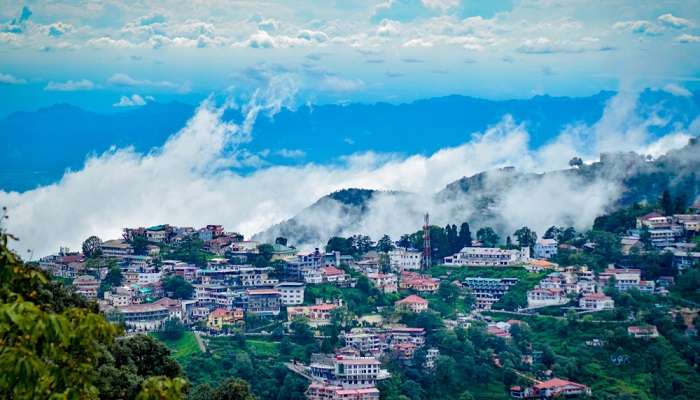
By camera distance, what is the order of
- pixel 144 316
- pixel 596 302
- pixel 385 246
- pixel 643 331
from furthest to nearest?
1. pixel 385 246
2. pixel 596 302
3. pixel 144 316
4. pixel 643 331

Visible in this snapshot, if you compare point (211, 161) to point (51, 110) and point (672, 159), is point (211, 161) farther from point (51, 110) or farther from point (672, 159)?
point (672, 159)

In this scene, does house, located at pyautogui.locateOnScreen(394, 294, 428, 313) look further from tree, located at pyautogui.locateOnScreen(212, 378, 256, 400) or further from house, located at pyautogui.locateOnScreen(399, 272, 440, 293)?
tree, located at pyautogui.locateOnScreen(212, 378, 256, 400)

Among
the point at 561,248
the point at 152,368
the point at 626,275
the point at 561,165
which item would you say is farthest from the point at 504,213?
the point at 152,368

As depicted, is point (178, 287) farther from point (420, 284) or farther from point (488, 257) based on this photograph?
point (488, 257)

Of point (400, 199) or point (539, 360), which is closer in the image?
point (539, 360)

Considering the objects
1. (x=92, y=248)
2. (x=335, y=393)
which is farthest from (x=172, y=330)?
(x=92, y=248)

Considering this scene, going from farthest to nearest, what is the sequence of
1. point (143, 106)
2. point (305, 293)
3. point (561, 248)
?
1. point (143, 106)
2. point (561, 248)
3. point (305, 293)
